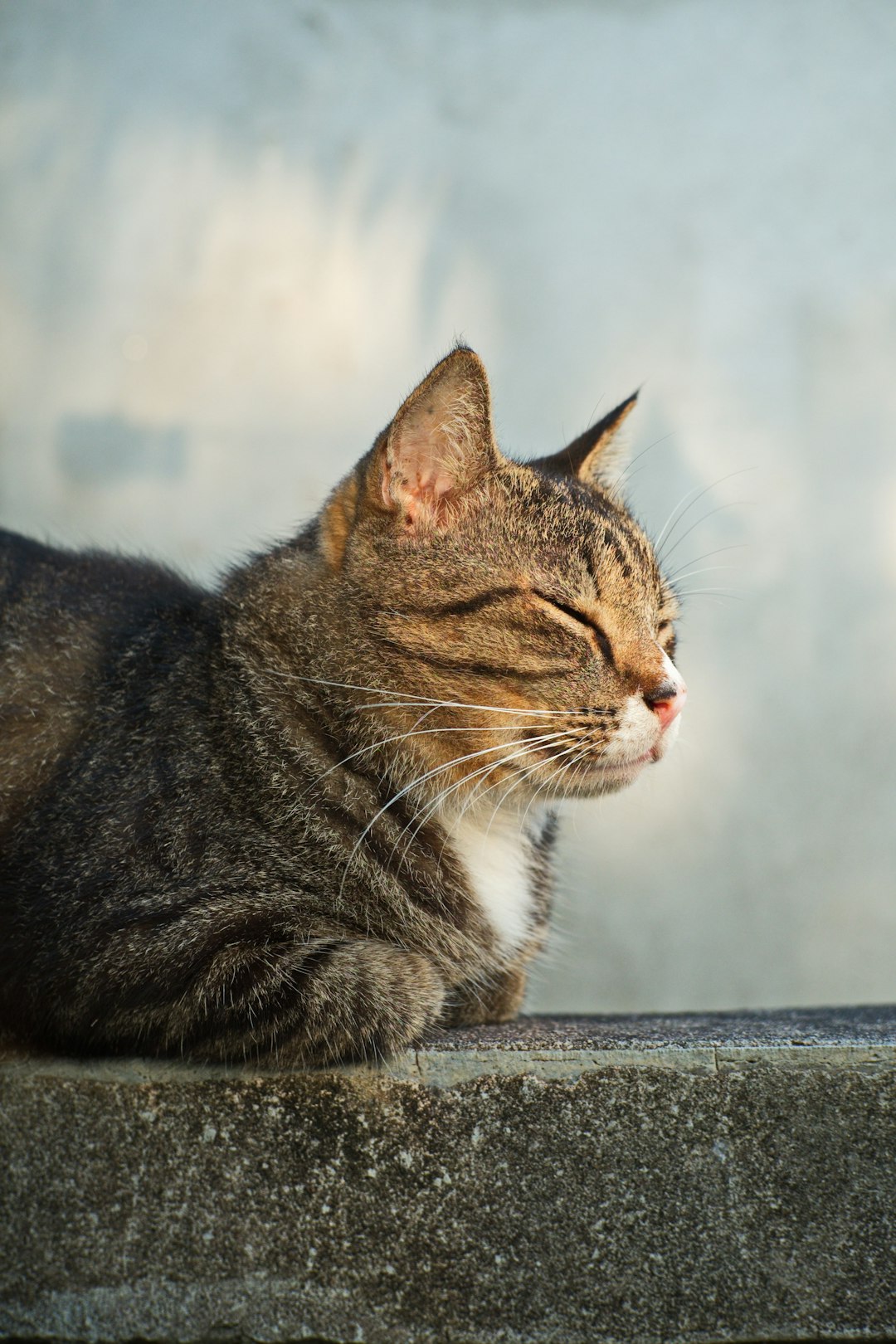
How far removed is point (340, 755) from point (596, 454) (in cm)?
90

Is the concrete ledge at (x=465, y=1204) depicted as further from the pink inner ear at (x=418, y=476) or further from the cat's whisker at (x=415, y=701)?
the pink inner ear at (x=418, y=476)

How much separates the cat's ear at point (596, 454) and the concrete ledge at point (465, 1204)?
4.03 feet

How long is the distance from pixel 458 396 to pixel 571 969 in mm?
3091

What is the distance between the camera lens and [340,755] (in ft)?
5.97

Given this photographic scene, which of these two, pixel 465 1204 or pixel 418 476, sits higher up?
pixel 418 476

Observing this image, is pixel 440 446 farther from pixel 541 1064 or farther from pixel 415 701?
pixel 541 1064

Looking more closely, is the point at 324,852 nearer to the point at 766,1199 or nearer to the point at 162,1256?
the point at 162,1256

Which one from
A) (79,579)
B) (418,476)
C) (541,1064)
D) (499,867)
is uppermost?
(418,476)

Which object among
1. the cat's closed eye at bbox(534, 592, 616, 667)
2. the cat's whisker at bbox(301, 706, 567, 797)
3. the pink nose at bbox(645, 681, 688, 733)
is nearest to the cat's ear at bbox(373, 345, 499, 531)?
the cat's closed eye at bbox(534, 592, 616, 667)

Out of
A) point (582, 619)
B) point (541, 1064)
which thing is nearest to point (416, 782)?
point (582, 619)

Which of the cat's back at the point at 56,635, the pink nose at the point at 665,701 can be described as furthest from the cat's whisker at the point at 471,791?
the cat's back at the point at 56,635

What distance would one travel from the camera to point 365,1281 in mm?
1436

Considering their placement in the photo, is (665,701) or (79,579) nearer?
(665,701)

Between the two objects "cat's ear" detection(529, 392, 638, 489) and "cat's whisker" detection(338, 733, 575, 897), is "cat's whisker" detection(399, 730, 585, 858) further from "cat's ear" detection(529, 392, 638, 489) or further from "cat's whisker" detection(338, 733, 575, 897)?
"cat's ear" detection(529, 392, 638, 489)
